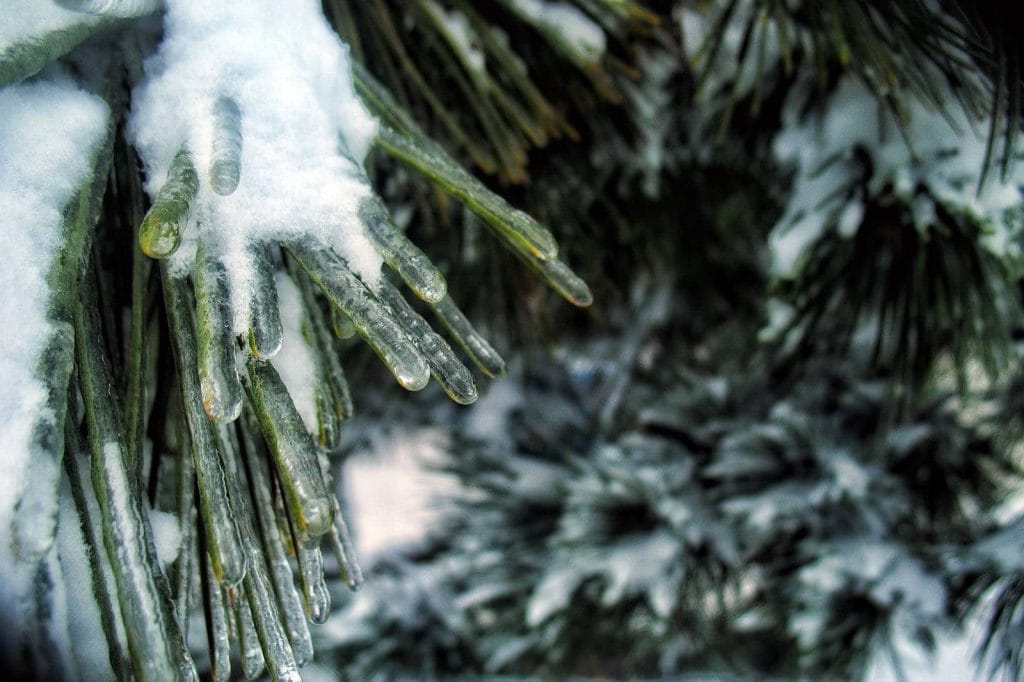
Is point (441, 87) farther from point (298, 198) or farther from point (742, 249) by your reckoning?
point (742, 249)

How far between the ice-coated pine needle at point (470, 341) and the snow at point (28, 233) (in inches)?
5.4

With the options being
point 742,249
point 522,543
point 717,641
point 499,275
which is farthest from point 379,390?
point 717,641

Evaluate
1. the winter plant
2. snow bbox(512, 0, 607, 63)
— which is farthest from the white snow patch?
Answer: snow bbox(512, 0, 607, 63)

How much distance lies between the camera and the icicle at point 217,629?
0.26 meters

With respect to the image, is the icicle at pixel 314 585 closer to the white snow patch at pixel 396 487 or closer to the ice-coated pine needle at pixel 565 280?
the ice-coated pine needle at pixel 565 280

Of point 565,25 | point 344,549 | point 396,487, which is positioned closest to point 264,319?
point 344,549

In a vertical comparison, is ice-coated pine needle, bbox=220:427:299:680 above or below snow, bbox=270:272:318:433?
below

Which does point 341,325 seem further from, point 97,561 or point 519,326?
point 519,326

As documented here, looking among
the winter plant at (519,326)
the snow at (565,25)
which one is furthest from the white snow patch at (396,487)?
the snow at (565,25)

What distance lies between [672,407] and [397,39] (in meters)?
0.53

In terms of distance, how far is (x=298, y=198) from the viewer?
27 centimetres

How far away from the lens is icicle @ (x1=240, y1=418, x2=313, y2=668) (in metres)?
0.27

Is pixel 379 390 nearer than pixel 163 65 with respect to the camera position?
No

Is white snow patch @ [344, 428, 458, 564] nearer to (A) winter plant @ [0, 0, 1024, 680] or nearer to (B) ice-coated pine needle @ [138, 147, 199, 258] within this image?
(A) winter plant @ [0, 0, 1024, 680]
